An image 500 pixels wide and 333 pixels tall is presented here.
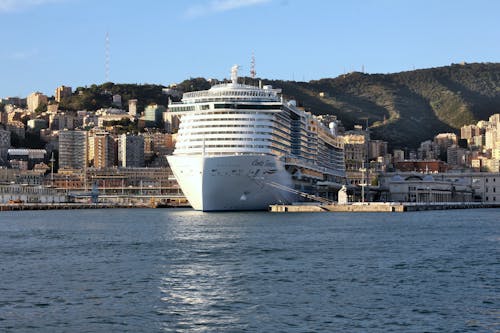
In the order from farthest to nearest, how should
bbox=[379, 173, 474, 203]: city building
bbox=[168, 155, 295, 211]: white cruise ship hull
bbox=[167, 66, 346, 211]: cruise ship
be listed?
bbox=[379, 173, 474, 203]: city building, bbox=[167, 66, 346, 211]: cruise ship, bbox=[168, 155, 295, 211]: white cruise ship hull

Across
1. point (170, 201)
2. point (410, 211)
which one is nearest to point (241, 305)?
point (410, 211)

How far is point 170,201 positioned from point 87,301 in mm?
128413

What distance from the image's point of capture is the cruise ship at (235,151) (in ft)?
252

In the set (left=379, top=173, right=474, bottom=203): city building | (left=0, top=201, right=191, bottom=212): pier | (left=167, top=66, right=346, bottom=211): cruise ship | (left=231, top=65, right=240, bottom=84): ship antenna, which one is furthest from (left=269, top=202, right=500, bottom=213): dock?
(left=0, top=201, right=191, bottom=212): pier

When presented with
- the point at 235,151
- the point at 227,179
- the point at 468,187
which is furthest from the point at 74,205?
the point at 468,187

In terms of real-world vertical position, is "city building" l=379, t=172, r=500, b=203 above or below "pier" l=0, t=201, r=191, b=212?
above

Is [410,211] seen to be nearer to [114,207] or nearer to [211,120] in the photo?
[211,120]

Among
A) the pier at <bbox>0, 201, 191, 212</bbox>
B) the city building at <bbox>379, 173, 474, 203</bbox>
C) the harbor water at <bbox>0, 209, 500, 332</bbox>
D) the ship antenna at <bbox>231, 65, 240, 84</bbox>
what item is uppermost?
the ship antenna at <bbox>231, 65, 240, 84</bbox>

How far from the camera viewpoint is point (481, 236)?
172 feet

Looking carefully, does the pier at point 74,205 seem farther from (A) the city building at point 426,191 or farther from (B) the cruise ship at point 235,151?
(B) the cruise ship at point 235,151

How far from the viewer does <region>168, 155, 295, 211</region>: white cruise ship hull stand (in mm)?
75812

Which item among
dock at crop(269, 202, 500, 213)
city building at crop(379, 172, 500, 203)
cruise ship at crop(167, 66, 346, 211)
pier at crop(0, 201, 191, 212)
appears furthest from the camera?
city building at crop(379, 172, 500, 203)

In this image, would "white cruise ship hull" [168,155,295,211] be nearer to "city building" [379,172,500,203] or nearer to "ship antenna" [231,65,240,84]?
"ship antenna" [231,65,240,84]

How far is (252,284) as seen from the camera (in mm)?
29859
